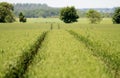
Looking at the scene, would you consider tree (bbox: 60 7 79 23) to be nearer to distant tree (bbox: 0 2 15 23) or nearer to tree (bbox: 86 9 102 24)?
tree (bbox: 86 9 102 24)

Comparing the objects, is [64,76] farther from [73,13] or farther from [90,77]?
[73,13]

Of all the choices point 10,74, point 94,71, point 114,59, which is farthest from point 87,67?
point 10,74

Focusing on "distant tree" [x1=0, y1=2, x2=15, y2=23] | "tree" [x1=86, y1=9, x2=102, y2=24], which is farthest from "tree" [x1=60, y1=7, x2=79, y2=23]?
"distant tree" [x1=0, y1=2, x2=15, y2=23]

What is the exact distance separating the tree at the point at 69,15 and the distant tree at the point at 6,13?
24404mm

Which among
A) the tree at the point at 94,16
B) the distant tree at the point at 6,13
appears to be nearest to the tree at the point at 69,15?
the tree at the point at 94,16

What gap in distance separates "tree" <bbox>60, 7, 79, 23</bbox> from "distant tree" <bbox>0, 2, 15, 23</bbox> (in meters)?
24.4

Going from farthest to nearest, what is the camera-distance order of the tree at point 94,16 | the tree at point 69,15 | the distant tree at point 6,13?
the tree at point 94,16 → the tree at point 69,15 → the distant tree at point 6,13

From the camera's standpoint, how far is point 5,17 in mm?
126188

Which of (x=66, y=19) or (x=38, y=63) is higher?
(x=38, y=63)

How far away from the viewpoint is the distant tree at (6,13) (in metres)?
124

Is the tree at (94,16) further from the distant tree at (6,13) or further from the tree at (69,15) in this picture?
the distant tree at (6,13)

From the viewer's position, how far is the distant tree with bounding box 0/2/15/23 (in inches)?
4897

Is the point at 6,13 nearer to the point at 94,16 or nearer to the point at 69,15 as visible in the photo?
the point at 69,15

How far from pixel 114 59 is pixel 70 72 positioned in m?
4.45
